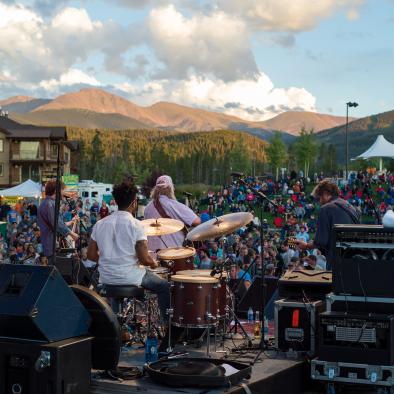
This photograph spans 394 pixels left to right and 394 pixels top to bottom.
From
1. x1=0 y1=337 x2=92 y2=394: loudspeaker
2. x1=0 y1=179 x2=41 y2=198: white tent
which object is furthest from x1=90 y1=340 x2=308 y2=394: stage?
x1=0 y1=179 x2=41 y2=198: white tent

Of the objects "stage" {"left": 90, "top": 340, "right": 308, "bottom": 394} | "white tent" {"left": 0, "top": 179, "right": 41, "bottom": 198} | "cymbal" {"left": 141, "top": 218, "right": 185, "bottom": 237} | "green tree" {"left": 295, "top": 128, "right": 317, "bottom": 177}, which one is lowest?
"stage" {"left": 90, "top": 340, "right": 308, "bottom": 394}

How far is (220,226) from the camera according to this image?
706 cm

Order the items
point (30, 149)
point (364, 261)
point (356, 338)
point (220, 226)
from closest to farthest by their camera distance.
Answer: point (356, 338), point (364, 261), point (220, 226), point (30, 149)

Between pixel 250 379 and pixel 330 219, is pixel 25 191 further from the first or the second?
pixel 250 379

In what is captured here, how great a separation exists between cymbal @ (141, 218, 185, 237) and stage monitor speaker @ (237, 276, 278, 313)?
1.87m

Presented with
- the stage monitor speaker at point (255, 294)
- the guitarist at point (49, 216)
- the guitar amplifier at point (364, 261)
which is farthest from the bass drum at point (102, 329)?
the stage monitor speaker at point (255, 294)

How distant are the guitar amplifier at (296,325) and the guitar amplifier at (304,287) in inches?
8.5

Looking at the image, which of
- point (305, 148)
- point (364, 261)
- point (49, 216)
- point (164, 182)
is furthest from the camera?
point (305, 148)

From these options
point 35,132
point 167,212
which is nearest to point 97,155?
point 35,132

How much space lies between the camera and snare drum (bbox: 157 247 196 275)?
7.12 metres

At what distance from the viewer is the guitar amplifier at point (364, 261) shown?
600cm

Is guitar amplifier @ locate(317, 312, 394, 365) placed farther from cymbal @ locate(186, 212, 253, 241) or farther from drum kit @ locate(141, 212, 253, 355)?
cymbal @ locate(186, 212, 253, 241)

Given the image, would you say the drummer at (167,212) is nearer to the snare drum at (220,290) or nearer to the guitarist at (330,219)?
the snare drum at (220,290)

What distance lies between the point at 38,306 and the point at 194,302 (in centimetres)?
216
